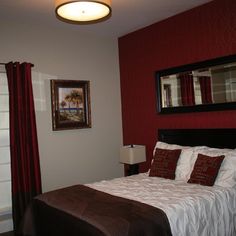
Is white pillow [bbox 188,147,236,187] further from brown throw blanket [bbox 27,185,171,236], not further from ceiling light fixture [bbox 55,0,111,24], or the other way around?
ceiling light fixture [bbox 55,0,111,24]

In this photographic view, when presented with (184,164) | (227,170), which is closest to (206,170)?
(227,170)

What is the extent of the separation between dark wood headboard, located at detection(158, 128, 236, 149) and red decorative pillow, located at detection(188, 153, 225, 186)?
0.37 meters

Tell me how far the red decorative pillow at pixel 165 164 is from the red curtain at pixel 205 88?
2.32 feet

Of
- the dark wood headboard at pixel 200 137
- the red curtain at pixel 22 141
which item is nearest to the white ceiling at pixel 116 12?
the red curtain at pixel 22 141

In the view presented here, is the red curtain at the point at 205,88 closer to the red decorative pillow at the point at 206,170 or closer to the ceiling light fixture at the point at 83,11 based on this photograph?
the red decorative pillow at the point at 206,170

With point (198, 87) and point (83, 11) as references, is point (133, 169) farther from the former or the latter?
point (83, 11)

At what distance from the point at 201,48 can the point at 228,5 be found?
1.84ft

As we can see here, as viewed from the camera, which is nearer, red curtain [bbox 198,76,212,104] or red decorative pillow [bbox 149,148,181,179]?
red decorative pillow [bbox 149,148,181,179]

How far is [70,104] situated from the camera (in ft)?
13.9

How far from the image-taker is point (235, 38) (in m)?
3.24

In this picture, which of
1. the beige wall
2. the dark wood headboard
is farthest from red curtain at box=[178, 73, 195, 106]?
the beige wall

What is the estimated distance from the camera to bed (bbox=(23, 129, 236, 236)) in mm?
2192

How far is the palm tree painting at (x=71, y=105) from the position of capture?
163 inches

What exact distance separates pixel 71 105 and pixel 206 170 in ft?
7.13
